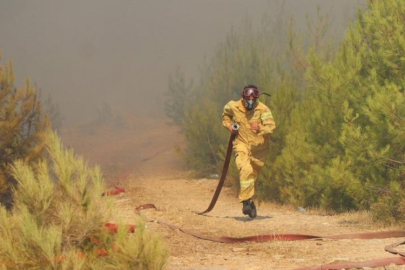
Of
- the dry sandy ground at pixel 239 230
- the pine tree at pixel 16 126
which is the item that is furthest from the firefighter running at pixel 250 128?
the pine tree at pixel 16 126

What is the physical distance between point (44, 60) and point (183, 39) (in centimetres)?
2643

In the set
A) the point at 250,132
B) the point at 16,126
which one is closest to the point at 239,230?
the point at 250,132

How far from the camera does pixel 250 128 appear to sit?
34.1ft

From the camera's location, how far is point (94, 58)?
10169cm

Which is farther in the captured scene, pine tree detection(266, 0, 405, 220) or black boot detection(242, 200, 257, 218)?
black boot detection(242, 200, 257, 218)

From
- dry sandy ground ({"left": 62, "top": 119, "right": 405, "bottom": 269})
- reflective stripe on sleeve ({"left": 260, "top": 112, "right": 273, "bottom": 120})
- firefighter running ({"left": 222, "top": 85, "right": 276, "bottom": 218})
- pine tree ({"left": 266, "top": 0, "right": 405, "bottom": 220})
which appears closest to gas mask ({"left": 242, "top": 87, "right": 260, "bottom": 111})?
firefighter running ({"left": 222, "top": 85, "right": 276, "bottom": 218})

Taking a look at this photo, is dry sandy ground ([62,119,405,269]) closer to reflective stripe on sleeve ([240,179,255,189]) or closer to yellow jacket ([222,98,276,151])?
reflective stripe on sleeve ([240,179,255,189])

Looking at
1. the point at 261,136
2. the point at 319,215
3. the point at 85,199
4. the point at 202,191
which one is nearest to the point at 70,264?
the point at 85,199

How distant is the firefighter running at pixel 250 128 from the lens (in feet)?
33.5

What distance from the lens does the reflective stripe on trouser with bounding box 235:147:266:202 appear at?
9945mm

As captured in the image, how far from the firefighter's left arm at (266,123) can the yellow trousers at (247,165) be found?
1.24 feet

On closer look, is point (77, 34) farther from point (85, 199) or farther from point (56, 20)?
point (85, 199)

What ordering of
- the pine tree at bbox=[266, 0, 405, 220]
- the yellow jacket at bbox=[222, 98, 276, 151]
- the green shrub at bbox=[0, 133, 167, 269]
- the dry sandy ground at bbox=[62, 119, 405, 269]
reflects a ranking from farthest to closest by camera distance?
1. the yellow jacket at bbox=[222, 98, 276, 151]
2. the pine tree at bbox=[266, 0, 405, 220]
3. the dry sandy ground at bbox=[62, 119, 405, 269]
4. the green shrub at bbox=[0, 133, 167, 269]

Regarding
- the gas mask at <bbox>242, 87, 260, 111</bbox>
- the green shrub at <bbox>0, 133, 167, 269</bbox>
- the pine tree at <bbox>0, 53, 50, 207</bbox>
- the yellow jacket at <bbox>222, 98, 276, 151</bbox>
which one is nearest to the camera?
the green shrub at <bbox>0, 133, 167, 269</bbox>
